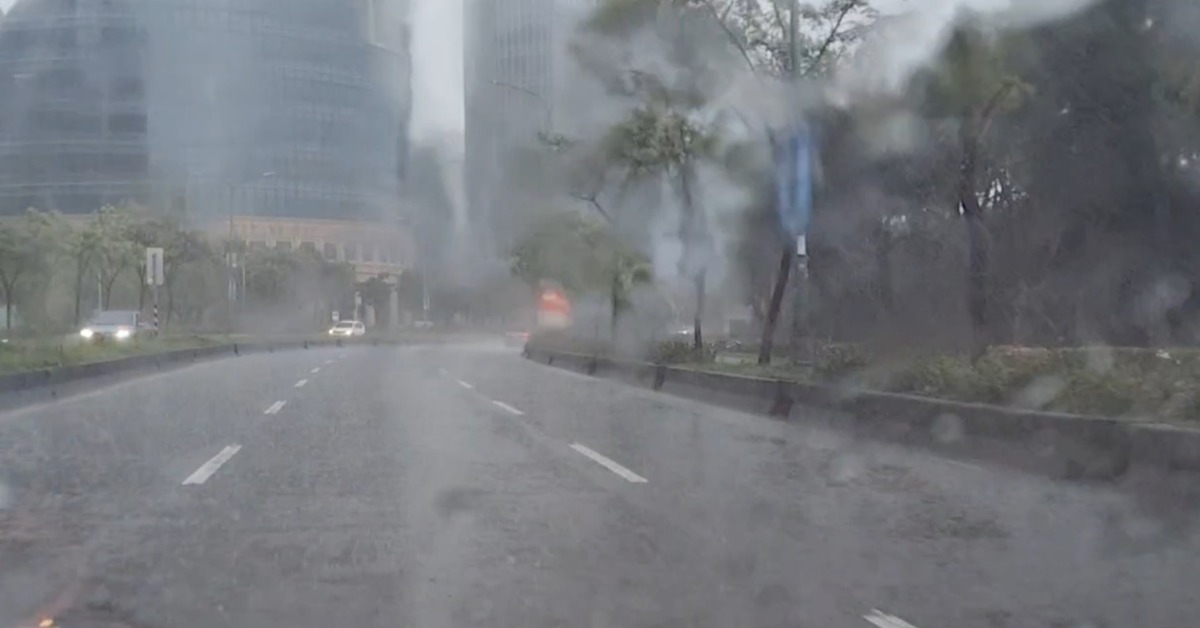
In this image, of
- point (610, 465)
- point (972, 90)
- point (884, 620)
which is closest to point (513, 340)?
point (972, 90)

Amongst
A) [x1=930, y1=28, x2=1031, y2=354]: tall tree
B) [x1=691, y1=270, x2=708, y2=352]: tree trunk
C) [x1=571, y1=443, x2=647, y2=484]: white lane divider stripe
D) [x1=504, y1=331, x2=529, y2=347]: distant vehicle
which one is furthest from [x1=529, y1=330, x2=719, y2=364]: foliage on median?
[x1=504, y1=331, x2=529, y2=347]: distant vehicle

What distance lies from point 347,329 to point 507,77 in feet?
151

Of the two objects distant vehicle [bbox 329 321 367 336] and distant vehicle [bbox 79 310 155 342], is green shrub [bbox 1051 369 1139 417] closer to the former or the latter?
distant vehicle [bbox 79 310 155 342]

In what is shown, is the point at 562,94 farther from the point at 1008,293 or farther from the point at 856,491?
the point at 856,491

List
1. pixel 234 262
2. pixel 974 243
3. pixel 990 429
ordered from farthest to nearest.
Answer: pixel 234 262 → pixel 974 243 → pixel 990 429

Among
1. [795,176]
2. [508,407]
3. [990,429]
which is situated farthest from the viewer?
[795,176]

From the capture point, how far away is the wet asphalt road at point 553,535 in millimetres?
7207

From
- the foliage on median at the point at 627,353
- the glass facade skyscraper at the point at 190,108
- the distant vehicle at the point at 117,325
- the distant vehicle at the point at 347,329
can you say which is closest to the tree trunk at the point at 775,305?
the foliage on median at the point at 627,353

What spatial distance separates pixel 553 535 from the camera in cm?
957

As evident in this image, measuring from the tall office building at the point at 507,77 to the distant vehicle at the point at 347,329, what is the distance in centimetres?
4090

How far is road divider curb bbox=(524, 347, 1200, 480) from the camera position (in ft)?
40.9

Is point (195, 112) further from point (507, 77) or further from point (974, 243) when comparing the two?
point (974, 243)

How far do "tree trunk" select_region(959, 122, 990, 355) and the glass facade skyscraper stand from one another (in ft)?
146

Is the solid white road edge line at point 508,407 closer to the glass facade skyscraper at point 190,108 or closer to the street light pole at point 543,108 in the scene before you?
the street light pole at point 543,108
